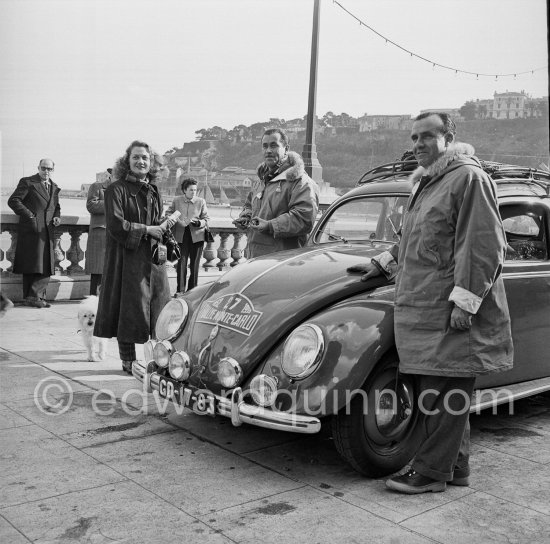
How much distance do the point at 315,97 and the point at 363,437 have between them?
1129 cm

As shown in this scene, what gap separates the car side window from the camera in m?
5.43

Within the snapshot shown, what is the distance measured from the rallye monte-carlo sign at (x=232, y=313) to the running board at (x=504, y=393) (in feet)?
4.78

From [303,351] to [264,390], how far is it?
0.31 m

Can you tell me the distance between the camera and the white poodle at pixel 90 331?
6.75m

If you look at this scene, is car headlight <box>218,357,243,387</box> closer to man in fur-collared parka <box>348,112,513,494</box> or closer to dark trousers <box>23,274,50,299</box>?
man in fur-collared parka <box>348,112,513,494</box>

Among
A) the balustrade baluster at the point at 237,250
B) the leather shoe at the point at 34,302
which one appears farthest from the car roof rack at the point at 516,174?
the balustrade baluster at the point at 237,250

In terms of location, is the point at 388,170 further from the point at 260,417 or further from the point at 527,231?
the point at 260,417

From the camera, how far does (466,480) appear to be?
4105 mm

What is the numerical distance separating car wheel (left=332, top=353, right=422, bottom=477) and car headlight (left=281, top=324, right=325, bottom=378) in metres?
0.31

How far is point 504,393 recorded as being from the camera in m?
4.90

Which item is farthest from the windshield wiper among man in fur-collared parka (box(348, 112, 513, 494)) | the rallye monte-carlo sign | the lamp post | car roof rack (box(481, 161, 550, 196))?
the lamp post

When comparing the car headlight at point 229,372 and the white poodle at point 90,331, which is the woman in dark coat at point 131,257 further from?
the car headlight at point 229,372

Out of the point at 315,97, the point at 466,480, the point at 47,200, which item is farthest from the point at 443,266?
the point at 315,97

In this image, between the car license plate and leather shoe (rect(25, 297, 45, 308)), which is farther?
leather shoe (rect(25, 297, 45, 308))
